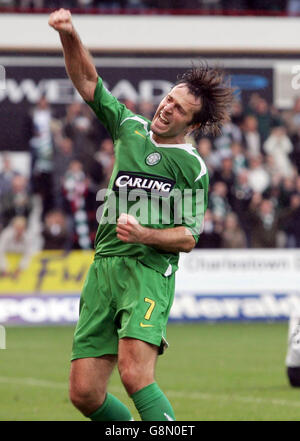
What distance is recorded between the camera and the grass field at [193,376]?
927cm

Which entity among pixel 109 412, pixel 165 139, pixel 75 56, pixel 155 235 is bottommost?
pixel 109 412

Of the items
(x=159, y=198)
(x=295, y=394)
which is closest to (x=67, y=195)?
(x=295, y=394)

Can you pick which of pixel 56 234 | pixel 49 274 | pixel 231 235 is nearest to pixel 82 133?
pixel 56 234

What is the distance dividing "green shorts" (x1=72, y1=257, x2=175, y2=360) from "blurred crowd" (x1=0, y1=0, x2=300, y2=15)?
20.2 m

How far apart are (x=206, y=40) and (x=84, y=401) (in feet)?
67.6

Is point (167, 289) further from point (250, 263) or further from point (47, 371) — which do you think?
point (250, 263)

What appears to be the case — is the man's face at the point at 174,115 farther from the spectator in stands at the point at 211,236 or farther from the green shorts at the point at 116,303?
the spectator in stands at the point at 211,236

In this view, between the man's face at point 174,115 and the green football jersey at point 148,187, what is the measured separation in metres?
0.07

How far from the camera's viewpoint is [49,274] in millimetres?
19500

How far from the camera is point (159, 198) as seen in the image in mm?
6488

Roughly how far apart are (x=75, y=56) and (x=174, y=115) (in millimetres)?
746

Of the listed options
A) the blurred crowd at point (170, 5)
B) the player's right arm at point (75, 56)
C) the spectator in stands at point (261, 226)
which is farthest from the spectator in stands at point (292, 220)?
the player's right arm at point (75, 56)

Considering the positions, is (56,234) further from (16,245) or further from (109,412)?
(109,412)

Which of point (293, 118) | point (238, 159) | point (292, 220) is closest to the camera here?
point (292, 220)
